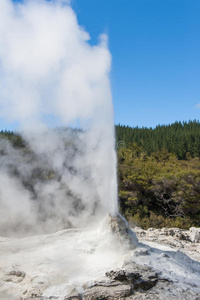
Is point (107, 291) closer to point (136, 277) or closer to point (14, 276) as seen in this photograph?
point (136, 277)

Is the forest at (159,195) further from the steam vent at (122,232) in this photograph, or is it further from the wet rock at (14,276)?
the wet rock at (14,276)

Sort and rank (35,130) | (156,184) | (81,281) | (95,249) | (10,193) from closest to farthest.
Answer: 1. (81,281)
2. (95,249)
3. (10,193)
4. (35,130)
5. (156,184)

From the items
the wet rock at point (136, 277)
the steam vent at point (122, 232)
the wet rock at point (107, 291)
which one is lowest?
the wet rock at point (107, 291)

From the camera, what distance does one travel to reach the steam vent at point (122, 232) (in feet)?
14.8

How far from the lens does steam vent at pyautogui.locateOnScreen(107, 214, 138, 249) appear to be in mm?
4508

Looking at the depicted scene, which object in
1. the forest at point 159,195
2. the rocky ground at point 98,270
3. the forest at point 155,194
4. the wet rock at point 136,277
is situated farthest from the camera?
the forest at point 159,195

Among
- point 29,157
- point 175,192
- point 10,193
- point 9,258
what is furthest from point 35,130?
point 175,192

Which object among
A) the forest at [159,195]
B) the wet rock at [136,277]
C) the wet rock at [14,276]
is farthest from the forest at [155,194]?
the wet rock at [136,277]

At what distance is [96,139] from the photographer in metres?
13.9

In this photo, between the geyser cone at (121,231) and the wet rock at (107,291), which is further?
the geyser cone at (121,231)

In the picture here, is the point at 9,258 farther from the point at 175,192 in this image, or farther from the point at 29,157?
the point at 175,192

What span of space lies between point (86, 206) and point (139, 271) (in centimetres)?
758

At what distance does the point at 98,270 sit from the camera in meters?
3.89

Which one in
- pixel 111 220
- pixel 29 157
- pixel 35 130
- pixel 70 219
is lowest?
pixel 70 219
